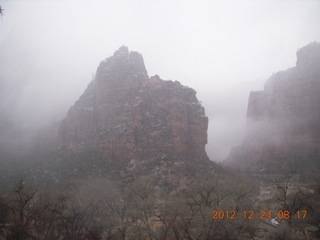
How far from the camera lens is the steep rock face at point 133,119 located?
64.2 meters

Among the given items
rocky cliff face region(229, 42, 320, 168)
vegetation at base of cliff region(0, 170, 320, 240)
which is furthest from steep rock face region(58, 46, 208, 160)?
rocky cliff face region(229, 42, 320, 168)

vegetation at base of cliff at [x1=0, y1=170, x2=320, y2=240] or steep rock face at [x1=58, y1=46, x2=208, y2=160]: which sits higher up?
steep rock face at [x1=58, y1=46, x2=208, y2=160]

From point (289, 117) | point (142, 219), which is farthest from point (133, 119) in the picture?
point (289, 117)

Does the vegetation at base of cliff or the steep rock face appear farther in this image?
the steep rock face

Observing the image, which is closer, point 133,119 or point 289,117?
point 133,119

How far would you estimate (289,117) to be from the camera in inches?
3610

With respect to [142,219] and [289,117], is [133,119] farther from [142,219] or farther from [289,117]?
[289,117]

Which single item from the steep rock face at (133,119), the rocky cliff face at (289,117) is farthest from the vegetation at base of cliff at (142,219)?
the rocky cliff face at (289,117)

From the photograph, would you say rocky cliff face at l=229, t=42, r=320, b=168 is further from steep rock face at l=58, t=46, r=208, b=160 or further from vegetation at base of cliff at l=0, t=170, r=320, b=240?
vegetation at base of cliff at l=0, t=170, r=320, b=240

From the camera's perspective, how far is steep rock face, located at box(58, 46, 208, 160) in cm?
6425

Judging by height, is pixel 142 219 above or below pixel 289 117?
below

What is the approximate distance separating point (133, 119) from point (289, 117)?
172ft

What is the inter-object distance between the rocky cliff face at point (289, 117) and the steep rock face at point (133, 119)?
31.1m

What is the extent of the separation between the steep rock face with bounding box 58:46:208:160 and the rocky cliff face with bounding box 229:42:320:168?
102ft
